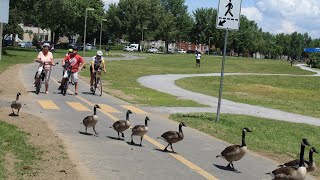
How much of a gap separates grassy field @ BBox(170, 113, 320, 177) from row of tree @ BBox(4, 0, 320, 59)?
4852 centimetres

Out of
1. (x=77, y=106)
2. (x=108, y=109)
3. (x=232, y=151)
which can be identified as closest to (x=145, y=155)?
(x=232, y=151)

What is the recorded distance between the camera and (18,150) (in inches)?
343

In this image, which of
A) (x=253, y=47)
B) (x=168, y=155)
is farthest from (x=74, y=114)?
(x=253, y=47)

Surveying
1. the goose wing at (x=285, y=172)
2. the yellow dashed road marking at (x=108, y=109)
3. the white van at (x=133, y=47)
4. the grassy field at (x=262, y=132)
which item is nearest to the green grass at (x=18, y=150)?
the goose wing at (x=285, y=172)

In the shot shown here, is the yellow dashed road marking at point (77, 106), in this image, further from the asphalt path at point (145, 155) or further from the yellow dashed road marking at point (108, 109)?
the asphalt path at point (145, 155)

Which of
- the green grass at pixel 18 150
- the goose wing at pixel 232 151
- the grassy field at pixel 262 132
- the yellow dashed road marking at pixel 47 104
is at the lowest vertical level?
the grassy field at pixel 262 132

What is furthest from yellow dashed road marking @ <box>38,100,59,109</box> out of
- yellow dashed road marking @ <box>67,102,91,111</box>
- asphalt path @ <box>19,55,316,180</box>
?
asphalt path @ <box>19,55,316,180</box>

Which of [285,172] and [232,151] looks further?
[232,151]

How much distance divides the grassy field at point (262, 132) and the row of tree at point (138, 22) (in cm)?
4852

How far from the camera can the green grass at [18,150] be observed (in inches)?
293

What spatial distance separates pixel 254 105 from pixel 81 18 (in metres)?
83.5

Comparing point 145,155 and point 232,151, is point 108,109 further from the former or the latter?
point 232,151

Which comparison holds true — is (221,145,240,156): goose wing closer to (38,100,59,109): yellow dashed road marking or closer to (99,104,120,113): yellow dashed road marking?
(99,104,120,113): yellow dashed road marking

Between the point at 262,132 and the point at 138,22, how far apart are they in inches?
4623
